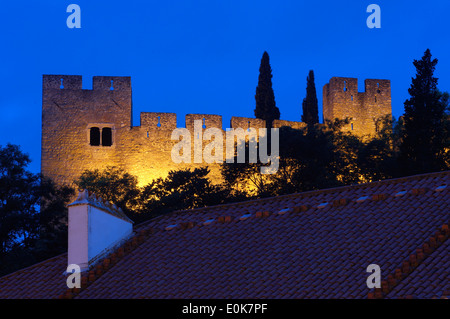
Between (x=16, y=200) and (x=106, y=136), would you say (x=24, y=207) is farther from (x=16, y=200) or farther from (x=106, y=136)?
(x=106, y=136)

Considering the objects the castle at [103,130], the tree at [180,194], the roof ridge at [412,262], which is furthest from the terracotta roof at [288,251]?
the castle at [103,130]

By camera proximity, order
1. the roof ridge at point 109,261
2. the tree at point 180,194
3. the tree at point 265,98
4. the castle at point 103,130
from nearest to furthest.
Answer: the roof ridge at point 109,261, the tree at point 180,194, the castle at point 103,130, the tree at point 265,98

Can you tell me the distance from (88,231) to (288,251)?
3.70m

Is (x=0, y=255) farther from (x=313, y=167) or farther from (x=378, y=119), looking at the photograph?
(x=378, y=119)

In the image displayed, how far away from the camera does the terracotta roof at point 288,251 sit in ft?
40.3

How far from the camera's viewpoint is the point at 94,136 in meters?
39.2

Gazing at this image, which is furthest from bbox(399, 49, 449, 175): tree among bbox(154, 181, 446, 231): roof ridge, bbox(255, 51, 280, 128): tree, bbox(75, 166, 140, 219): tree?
bbox(154, 181, 446, 231): roof ridge

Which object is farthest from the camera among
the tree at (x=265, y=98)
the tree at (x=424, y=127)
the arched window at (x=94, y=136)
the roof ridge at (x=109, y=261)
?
the tree at (x=265, y=98)

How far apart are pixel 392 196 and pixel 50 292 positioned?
249 inches

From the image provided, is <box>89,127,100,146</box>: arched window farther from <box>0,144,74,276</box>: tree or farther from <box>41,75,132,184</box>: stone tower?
<box>0,144,74,276</box>: tree

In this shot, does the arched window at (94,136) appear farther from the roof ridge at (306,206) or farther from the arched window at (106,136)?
the roof ridge at (306,206)

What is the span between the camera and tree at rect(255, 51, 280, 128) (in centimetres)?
4075

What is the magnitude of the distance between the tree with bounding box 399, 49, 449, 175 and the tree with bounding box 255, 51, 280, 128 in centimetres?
830

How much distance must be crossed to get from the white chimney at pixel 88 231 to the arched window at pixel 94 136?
23.8 meters
